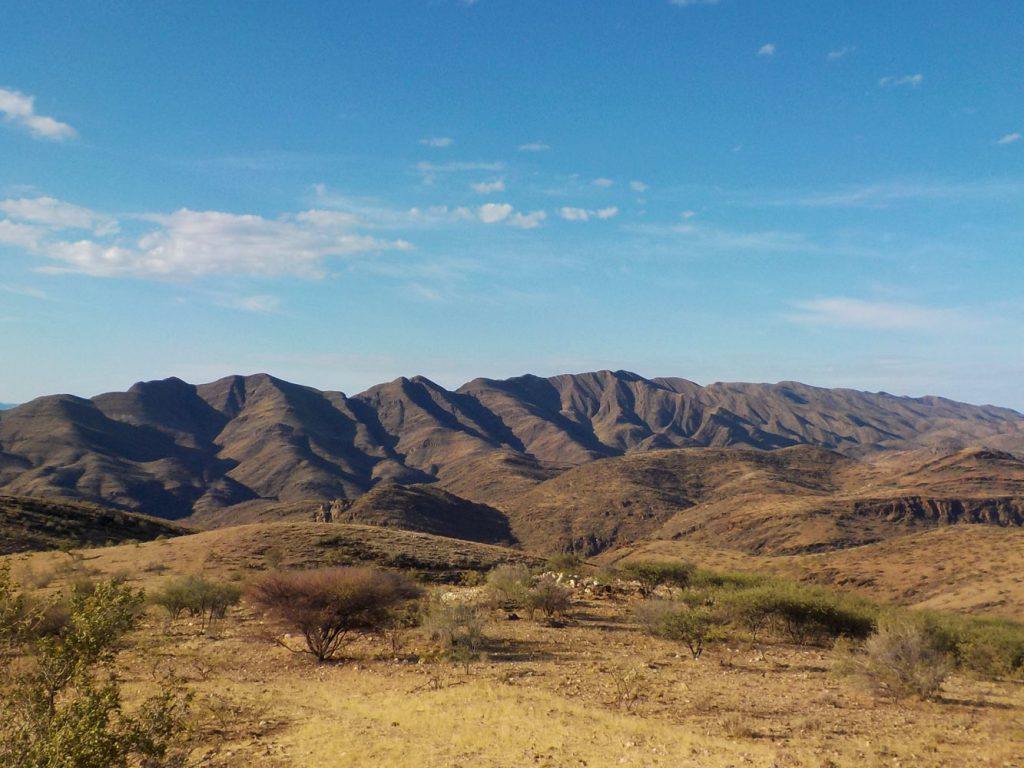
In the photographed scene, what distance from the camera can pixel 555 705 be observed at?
15.6 meters

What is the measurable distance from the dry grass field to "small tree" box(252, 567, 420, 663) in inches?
35.8

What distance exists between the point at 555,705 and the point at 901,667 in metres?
9.46

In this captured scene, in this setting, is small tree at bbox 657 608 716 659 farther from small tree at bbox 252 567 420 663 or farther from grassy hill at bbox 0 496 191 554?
grassy hill at bbox 0 496 191 554

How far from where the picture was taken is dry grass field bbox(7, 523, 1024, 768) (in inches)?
498

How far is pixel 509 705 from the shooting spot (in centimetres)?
1553

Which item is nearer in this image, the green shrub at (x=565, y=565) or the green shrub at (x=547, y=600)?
the green shrub at (x=547, y=600)

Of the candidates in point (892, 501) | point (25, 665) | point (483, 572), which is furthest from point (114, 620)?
point (892, 501)

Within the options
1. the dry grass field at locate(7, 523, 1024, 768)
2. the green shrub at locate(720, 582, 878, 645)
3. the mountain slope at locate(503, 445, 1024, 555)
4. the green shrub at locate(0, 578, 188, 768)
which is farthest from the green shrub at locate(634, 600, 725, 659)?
the mountain slope at locate(503, 445, 1024, 555)

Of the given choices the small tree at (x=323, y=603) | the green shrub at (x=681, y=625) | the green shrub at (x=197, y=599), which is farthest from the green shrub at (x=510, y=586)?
the green shrub at (x=197, y=599)

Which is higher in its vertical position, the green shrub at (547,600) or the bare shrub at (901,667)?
the bare shrub at (901,667)

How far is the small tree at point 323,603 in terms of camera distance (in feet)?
65.7

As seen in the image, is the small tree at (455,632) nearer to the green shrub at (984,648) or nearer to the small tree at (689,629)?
the small tree at (689,629)

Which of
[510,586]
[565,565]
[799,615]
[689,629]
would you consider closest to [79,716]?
[689,629]

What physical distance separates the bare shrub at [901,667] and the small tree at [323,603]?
14.4 meters
